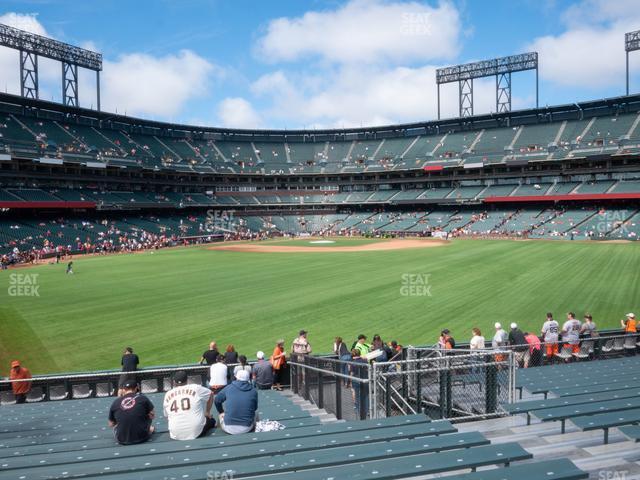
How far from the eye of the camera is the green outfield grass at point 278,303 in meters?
18.7

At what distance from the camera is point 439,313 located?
2241cm

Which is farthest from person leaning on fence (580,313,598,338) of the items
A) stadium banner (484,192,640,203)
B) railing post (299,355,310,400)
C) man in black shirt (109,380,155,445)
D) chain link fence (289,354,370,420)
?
stadium banner (484,192,640,203)

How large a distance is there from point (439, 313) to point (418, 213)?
2617 inches

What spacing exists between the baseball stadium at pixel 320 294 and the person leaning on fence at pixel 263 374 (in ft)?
0.19

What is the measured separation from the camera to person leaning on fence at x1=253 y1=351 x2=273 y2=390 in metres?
12.1

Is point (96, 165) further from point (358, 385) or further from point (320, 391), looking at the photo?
point (358, 385)

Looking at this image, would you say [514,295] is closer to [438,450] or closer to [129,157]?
[438,450]

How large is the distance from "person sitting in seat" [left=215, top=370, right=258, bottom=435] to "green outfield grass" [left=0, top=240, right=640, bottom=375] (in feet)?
33.4

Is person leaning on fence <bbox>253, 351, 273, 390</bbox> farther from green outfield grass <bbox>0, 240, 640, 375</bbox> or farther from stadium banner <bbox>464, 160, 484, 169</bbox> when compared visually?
stadium banner <bbox>464, 160, 484, 169</bbox>

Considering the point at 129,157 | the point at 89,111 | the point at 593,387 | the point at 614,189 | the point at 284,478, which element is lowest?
the point at 593,387

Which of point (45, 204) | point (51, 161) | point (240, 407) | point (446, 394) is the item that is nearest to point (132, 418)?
point (240, 407)

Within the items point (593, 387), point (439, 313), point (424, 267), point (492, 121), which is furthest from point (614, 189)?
point (593, 387)

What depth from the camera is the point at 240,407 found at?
7.02 metres

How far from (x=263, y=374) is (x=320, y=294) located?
15.5 m
